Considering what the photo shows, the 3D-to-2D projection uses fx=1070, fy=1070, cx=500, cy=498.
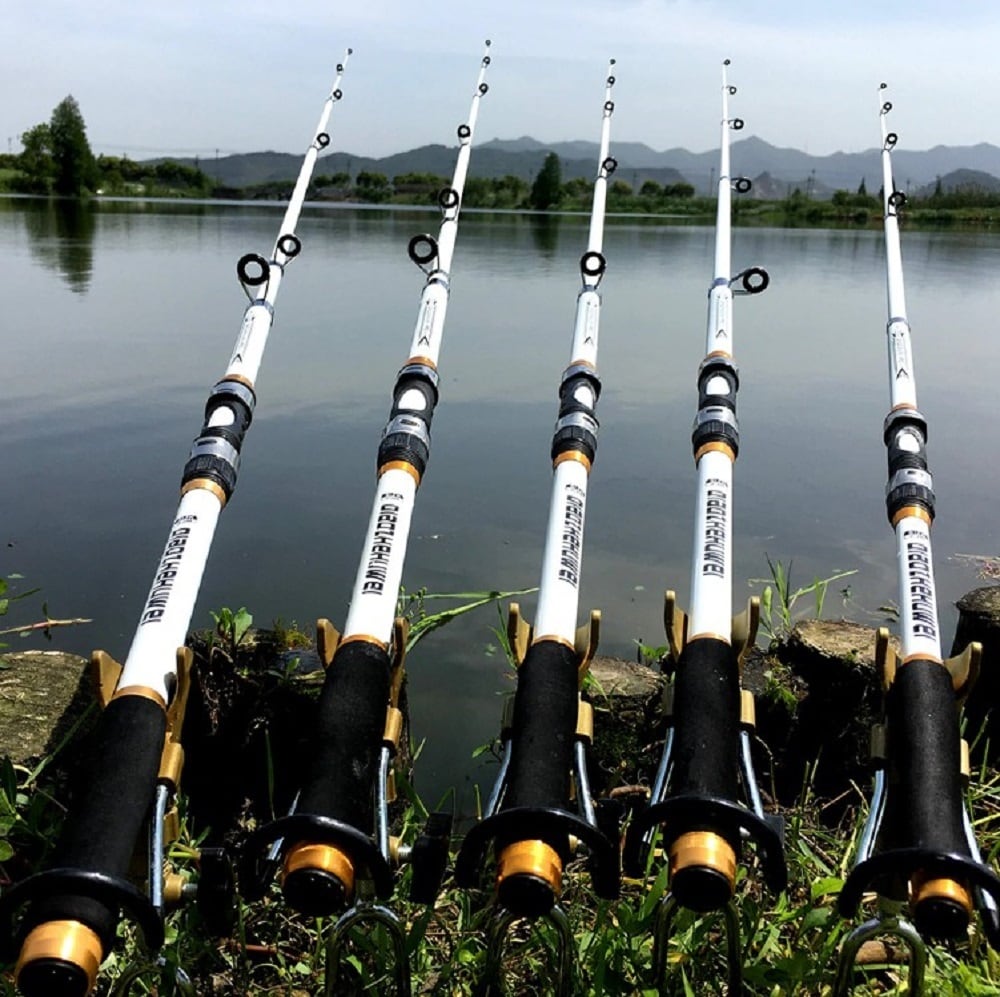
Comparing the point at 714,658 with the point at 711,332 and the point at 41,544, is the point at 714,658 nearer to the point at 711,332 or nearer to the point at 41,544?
the point at 711,332

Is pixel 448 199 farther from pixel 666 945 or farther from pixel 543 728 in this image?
pixel 666 945

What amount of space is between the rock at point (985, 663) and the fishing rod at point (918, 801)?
1.15 m

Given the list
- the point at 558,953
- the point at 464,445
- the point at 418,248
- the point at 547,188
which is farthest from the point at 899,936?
the point at 547,188

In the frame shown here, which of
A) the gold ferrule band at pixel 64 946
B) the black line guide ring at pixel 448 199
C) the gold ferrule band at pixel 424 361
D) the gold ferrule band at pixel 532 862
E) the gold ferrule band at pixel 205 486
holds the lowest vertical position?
the gold ferrule band at pixel 64 946

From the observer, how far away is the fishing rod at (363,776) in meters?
1.57

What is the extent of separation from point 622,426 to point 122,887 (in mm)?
5295

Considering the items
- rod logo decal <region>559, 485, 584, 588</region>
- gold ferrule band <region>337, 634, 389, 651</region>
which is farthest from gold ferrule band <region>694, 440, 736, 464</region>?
gold ferrule band <region>337, 634, 389, 651</region>

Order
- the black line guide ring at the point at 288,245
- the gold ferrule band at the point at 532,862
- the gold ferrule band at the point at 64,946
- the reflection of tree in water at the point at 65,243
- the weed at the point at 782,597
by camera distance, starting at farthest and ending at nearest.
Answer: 1. the reflection of tree in water at the point at 65,243
2. the weed at the point at 782,597
3. the black line guide ring at the point at 288,245
4. the gold ferrule band at the point at 532,862
5. the gold ferrule band at the point at 64,946

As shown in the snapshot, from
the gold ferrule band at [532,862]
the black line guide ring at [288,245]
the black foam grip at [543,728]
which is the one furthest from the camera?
the black line guide ring at [288,245]

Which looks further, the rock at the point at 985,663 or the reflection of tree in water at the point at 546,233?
the reflection of tree in water at the point at 546,233

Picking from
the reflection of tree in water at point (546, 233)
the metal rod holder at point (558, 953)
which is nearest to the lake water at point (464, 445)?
the metal rod holder at point (558, 953)

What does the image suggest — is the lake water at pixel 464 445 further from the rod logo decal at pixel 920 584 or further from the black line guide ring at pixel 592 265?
the rod logo decal at pixel 920 584

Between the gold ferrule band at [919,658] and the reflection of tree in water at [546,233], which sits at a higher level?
the reflection of tree in water at [546,233]

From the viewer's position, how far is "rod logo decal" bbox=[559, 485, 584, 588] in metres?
2.00
